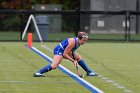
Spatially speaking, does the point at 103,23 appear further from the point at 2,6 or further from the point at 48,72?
the point at 48,72

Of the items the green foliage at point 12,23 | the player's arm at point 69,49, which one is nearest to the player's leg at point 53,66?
the player's arm at point 69,49

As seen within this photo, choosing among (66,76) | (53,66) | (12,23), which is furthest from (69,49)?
(12,23)

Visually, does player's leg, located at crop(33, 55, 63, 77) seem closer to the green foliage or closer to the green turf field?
the green turf field

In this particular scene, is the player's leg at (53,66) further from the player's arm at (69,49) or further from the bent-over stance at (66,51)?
the player's arm at (69,49)

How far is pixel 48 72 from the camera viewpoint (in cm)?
1803

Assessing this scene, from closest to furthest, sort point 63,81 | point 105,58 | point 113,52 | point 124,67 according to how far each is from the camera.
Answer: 1. point 63,81
2. point 124,67
3. point 105,58
4. point 113,52

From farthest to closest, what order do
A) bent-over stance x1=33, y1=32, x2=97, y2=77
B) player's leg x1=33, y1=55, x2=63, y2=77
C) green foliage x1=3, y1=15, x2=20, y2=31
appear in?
1. green foliage x1=3, y1=15, x2=20, y2=31
2. player's leg x1=33, y1=55, x2=63, y2=77
3. bent-over stance x1=33, y1=32, x2=97, y2=77

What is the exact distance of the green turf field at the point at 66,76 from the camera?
14242 mm

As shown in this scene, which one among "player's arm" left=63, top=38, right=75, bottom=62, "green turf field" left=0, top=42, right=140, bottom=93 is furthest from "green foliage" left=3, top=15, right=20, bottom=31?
"player's arm" left=63, top=38, right=75, bottom=62

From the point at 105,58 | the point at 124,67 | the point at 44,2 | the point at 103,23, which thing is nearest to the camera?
the point at 124,67

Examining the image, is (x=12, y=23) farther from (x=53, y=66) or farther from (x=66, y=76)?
(x=53, y=66)

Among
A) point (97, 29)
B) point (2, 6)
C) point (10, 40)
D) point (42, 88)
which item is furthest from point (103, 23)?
point (42, 88)

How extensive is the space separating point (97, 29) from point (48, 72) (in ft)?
88.1

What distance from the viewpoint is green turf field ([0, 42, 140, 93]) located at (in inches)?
561
